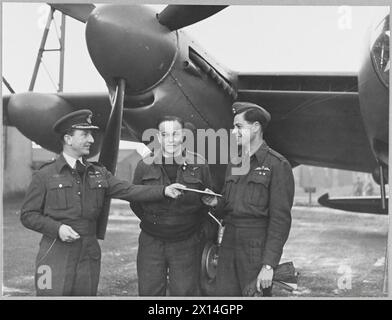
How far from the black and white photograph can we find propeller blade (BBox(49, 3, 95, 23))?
0.05ft

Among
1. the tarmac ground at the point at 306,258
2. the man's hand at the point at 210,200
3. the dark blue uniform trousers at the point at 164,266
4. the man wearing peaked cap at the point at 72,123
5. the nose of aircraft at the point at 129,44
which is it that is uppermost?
the nose of aircraft at the point at 129,44

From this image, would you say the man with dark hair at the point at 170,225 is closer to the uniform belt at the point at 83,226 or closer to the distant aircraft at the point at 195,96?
the uniform belt at the point at 83,226

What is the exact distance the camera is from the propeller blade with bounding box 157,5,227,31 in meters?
4.27

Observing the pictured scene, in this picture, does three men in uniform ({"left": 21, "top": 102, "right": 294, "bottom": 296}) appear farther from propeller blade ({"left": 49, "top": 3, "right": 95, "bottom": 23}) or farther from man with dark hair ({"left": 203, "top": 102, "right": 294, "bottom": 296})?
propeller blade ({"left": 49, "top": 3, "right": 95, "bottom": 23})

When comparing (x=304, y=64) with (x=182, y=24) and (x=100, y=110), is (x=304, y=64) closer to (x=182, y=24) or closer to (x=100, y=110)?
(x=182, y=24)

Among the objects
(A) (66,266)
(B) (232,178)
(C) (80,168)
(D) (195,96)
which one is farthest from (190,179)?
(D) (195,96)

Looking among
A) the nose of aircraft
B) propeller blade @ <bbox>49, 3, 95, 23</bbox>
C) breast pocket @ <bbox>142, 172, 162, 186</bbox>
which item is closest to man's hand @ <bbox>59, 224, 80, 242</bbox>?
breast pocket @ <bbox>142, 172, 162, 186</bbox>

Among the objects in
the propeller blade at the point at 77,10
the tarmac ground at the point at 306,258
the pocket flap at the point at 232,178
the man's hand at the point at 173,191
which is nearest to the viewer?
the man's hand at the point at 173,191

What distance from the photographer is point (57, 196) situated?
Answer: 359cm

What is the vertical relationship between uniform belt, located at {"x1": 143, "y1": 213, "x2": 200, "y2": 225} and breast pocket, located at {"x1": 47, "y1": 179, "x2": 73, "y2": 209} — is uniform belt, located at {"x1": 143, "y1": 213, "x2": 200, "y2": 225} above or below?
below

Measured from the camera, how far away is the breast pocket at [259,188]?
3596 mm

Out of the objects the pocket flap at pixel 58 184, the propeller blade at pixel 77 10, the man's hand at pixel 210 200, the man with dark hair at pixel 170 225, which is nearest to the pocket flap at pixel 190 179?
the man with dark hair at pixel 170 225

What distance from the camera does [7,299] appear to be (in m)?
3.86

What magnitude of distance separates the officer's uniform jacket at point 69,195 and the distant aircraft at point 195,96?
0.64 meters
